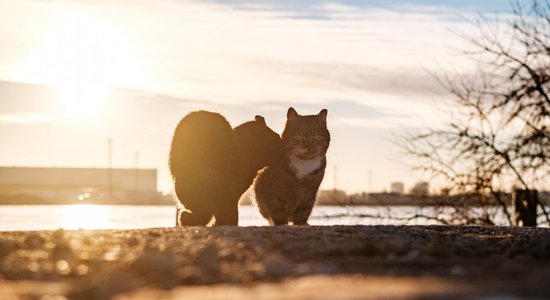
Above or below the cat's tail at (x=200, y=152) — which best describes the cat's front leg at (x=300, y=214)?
below

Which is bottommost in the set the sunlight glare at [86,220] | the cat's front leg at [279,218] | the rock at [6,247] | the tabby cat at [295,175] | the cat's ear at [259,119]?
the sunlight glare at [86,220]

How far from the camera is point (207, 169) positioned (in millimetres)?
10891

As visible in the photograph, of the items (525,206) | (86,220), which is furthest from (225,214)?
(86,220)

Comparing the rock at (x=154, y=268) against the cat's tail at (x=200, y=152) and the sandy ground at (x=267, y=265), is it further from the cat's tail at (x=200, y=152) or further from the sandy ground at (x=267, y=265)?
the cat's tail at (x=200, y=152)

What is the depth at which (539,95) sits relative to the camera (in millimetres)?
16906

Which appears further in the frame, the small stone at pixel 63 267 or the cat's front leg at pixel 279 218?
the cat's front leg at pixel 279 218

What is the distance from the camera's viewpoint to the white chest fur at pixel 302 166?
39.4 ft

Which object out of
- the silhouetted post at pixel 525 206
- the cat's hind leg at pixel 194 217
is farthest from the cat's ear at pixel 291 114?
the silhouetted post at pixel 525 206

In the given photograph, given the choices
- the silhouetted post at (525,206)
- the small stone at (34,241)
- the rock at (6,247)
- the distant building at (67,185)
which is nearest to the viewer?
the rock at (6,247)

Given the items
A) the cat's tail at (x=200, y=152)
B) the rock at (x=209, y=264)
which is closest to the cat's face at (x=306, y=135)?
the cat's tail at (x=200, y=152)

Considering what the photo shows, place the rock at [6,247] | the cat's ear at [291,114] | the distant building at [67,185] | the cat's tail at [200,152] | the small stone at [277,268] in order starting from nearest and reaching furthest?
the small stone at [277,268] → the rock at [6,247] → the cat's tail at [200,152] → the cat's ear at [291,114] → the distant building at [67,185]

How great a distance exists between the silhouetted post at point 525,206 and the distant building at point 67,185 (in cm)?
9033

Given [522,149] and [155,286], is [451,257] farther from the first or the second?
[522,149]

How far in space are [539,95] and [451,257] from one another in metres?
11.2
